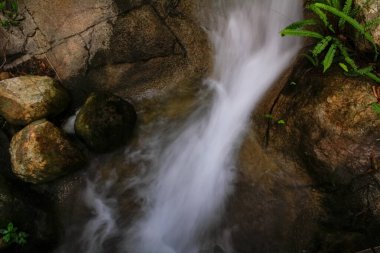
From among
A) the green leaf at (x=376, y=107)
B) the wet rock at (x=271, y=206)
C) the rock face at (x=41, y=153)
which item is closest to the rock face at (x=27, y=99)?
the rock face at (x=41, y=153)

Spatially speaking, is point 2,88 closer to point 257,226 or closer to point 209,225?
point 209,225

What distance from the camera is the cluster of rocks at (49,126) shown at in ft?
14.5

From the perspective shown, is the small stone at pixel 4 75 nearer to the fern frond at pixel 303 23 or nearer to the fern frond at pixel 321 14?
the fern frond at pixel 303 23

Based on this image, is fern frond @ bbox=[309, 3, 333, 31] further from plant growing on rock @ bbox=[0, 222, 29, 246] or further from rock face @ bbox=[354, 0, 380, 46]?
plant growing on rock @ bbox=[0, 222, 29, 246]

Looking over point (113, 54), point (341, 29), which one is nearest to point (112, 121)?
point (113, 54)

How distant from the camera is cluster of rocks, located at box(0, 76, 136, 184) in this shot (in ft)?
14.5

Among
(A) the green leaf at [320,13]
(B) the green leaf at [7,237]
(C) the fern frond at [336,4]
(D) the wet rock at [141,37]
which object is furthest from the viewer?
(D) the wet rock at [141,37]

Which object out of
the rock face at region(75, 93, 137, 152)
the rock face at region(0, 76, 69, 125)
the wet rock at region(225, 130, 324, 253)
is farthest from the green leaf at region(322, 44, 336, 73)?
the rock face at region(0, 76, 69, 125)

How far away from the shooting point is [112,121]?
4.52 meters

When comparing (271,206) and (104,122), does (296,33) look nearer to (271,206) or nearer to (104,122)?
(271,206)

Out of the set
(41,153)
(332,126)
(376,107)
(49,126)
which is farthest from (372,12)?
(41,153)

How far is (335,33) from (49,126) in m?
3.78

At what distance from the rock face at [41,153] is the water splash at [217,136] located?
1.12 meters

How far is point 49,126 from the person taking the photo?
4.54m
